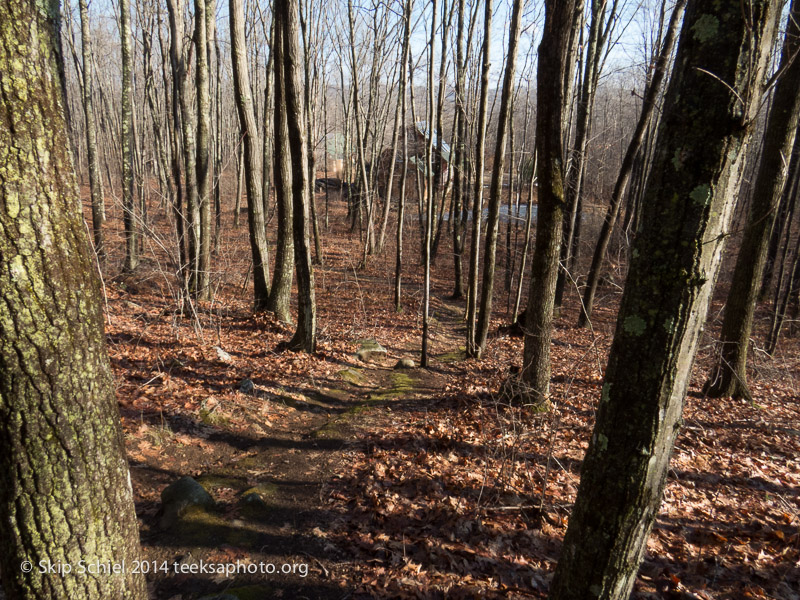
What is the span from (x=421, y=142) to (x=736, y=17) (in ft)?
76.3

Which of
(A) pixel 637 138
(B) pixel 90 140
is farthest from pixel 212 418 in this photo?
(B) pixel 90 140

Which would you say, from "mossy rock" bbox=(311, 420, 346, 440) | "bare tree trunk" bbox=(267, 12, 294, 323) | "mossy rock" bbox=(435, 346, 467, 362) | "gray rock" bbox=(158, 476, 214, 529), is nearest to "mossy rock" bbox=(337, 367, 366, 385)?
"mossy rock" bbox=(311, 420, 346, 440)

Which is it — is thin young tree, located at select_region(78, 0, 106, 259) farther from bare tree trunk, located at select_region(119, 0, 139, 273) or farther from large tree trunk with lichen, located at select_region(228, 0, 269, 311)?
large tree trunk with lichen, located at select_region(228, 0, 269, 311)

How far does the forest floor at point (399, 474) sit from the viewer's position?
3.56 m

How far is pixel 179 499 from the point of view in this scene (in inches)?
162

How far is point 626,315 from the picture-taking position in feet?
7.31

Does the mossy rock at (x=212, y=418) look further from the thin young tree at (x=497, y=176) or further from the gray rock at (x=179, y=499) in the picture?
the thin young tree at (x=497, y=176)

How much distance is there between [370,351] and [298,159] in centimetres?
432

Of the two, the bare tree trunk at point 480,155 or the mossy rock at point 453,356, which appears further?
the mossy rock at point 453,356

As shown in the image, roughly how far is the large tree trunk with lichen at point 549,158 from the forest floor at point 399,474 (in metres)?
1.50

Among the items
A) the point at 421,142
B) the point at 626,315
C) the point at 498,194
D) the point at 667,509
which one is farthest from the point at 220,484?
the point at 421,142

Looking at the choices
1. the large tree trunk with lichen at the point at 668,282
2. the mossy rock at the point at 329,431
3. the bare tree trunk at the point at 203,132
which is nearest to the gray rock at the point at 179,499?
the mossy rock at the point at 329,431

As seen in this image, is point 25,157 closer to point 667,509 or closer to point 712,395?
point 667,509

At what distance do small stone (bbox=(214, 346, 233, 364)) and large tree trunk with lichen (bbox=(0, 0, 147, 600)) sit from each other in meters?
5.63
